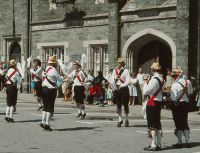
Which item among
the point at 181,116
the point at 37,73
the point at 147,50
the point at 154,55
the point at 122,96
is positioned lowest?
the point at 181,116

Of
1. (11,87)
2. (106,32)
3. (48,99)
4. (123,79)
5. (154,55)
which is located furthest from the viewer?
(106,32)

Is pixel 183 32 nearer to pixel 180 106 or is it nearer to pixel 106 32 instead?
pixel 106 32

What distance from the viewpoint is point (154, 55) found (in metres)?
23.6

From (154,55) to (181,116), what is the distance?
501 inches

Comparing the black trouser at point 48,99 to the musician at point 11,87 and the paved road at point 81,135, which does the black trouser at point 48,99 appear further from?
the musician at point 11,87

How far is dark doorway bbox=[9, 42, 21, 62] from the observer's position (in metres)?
30.5

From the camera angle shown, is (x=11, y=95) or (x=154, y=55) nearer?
(x=11, y=95)

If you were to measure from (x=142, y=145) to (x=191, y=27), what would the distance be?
1073cm

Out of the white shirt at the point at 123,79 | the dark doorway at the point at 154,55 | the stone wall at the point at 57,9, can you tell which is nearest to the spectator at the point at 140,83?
the dark doorway at the point at 154,55

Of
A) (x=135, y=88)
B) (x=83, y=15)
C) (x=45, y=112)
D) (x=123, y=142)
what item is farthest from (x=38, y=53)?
(x=123, y=142)

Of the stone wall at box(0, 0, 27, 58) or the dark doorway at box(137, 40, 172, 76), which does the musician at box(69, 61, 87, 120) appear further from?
the stone wall at box(0, 0, 27, 58)

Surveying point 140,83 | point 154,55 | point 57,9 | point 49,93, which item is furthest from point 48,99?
point 57,9

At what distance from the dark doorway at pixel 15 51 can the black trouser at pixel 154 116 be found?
2079 cm

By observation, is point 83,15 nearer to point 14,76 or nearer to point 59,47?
point 59,47
